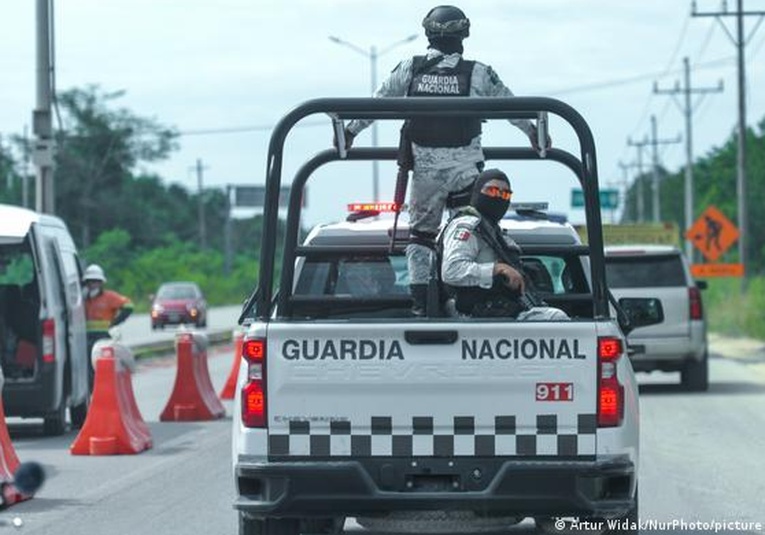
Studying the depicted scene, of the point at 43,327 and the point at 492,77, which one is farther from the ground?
the point at 492,77

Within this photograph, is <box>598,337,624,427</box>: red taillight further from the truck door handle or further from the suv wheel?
the suv wheel

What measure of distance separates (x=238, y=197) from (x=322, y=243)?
485 ft

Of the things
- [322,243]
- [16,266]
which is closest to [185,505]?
[322,243]

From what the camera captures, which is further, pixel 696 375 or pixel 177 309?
pixel 177 309

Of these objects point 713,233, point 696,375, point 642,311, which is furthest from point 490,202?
point 713,233

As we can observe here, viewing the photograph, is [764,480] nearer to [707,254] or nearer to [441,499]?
[441,499]

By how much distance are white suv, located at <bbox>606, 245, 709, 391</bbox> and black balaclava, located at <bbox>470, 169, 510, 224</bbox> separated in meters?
14.0

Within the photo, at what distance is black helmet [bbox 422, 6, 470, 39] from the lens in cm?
950

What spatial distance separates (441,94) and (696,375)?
14.5m

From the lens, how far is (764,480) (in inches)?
530

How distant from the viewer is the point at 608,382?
325 inches

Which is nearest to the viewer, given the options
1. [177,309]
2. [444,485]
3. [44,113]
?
[444,485]

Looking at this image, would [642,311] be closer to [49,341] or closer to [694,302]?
[49,341]

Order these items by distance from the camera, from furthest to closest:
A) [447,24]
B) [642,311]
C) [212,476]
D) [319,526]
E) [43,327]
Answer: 1. [43,327]
2. [212,476]
3. [319,526]
4. [642,311]
5. [447,24]
